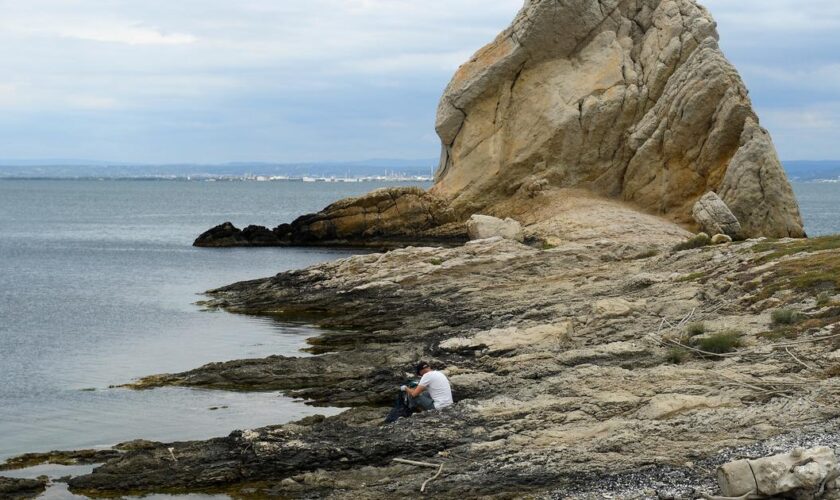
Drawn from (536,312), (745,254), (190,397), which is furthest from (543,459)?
(745,254)

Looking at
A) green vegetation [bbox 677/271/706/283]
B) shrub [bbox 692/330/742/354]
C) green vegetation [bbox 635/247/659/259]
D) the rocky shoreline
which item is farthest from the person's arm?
green vegetation [bbox 635/247/659/259]

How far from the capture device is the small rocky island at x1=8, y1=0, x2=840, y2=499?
19.2m

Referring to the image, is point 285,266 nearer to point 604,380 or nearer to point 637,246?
point 637,246

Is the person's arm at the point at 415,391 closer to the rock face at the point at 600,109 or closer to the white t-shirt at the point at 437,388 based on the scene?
the white t-shirt at the point at 437,388

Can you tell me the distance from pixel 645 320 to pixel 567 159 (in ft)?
116

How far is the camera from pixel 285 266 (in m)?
64.3

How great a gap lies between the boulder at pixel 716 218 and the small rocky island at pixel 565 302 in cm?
11

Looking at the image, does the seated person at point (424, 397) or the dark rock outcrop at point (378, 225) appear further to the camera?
the dark rock outcrop at point (378, 225)

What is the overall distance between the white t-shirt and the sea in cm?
472

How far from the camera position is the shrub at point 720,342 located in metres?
24.3

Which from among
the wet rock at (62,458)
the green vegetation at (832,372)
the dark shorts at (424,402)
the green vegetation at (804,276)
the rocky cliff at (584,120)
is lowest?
the wet rock at (62,458)

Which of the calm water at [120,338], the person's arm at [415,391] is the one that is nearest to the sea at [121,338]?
the calm water at [120,338]

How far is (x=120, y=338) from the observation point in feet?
133

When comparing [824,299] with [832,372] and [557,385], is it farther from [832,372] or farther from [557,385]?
[557,385]
